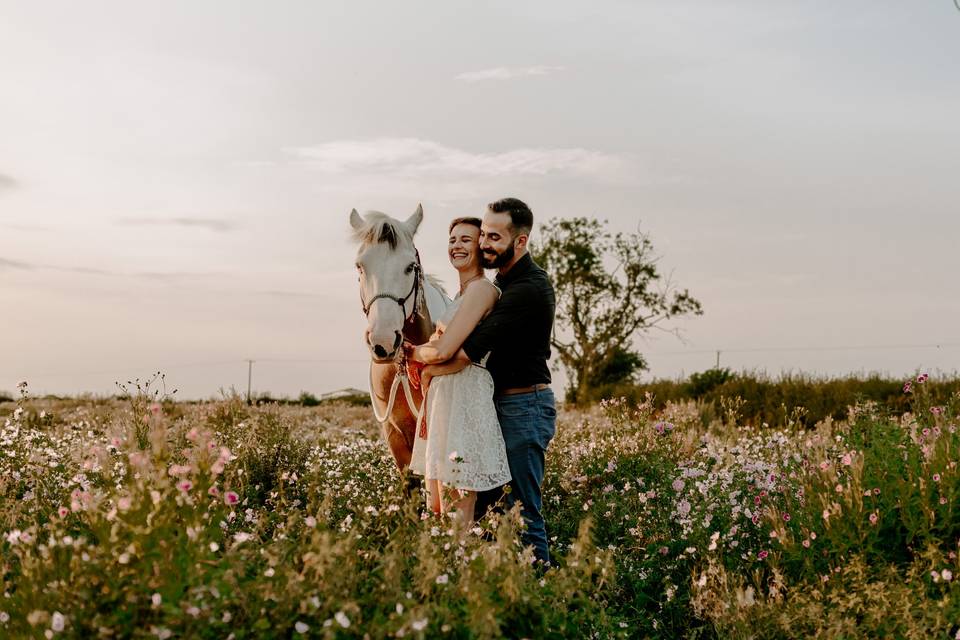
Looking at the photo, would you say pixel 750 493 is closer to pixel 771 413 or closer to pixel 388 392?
pixel 388 392

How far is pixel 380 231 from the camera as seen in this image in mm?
6047

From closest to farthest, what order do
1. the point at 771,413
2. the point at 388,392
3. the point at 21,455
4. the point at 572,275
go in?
the point at 388,392, the point at 21,455, the point at 771,413, the point at 572,275

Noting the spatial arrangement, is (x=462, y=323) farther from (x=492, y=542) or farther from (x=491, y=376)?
(x=492, y=542)

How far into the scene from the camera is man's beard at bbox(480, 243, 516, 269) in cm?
529

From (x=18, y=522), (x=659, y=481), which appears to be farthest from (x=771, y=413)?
(x=18, y=522)

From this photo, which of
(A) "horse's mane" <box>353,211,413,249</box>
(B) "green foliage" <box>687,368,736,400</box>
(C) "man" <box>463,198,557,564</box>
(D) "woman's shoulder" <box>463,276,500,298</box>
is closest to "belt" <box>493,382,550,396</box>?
(C) "man" <box>463,198,557,564</box>

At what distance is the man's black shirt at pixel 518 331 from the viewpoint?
516 cm

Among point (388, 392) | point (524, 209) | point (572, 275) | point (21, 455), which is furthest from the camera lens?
point (572, 275)

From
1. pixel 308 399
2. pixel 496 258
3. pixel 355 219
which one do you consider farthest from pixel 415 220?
pixel 308 399

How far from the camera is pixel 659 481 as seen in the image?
793 cm

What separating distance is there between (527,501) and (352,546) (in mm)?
1911

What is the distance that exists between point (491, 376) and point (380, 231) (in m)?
1.39

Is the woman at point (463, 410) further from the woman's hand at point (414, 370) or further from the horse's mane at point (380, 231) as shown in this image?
the horse's mane at point (380, 231)

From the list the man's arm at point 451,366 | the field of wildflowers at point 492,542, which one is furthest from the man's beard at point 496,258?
the field of wildflowers at point 492,542
